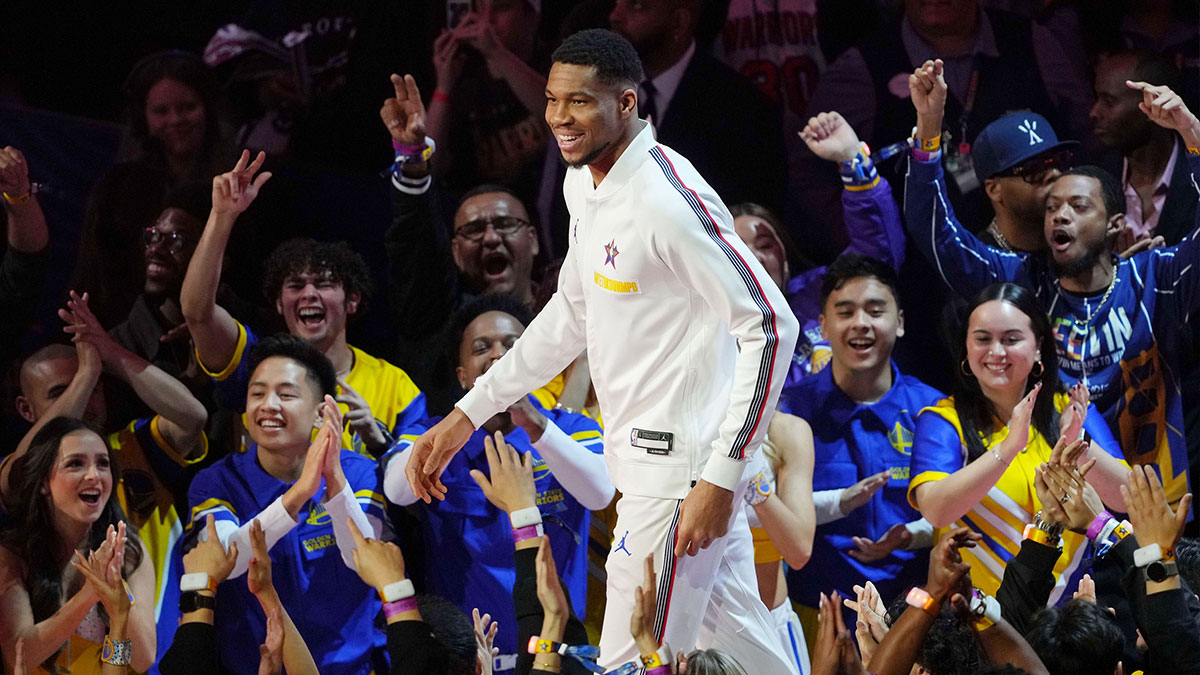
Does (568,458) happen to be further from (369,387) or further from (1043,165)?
(1043,165)

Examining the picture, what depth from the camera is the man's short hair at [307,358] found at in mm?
4969

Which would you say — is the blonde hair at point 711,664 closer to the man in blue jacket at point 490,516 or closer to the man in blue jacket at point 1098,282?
the man in blue jacket at point 490,516

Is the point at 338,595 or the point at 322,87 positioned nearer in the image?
the point at 338,595

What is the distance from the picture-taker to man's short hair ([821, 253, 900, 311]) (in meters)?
5.27

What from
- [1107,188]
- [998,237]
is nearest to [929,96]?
[998,237]

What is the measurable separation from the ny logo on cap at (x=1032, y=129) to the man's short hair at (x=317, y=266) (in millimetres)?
2823

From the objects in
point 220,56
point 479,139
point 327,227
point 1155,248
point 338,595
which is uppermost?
point 220,56

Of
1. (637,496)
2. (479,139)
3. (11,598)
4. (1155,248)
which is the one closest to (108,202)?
(479,139)

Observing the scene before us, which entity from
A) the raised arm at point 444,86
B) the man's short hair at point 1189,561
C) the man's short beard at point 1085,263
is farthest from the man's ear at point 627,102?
the raised arm at point 444,86

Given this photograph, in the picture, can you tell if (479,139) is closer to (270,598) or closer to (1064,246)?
(1064,246)

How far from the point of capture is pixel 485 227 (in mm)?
5785

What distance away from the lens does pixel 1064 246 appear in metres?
5.35

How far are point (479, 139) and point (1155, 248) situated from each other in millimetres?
3001

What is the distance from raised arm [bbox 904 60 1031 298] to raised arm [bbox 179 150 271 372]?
2543 millimetres
